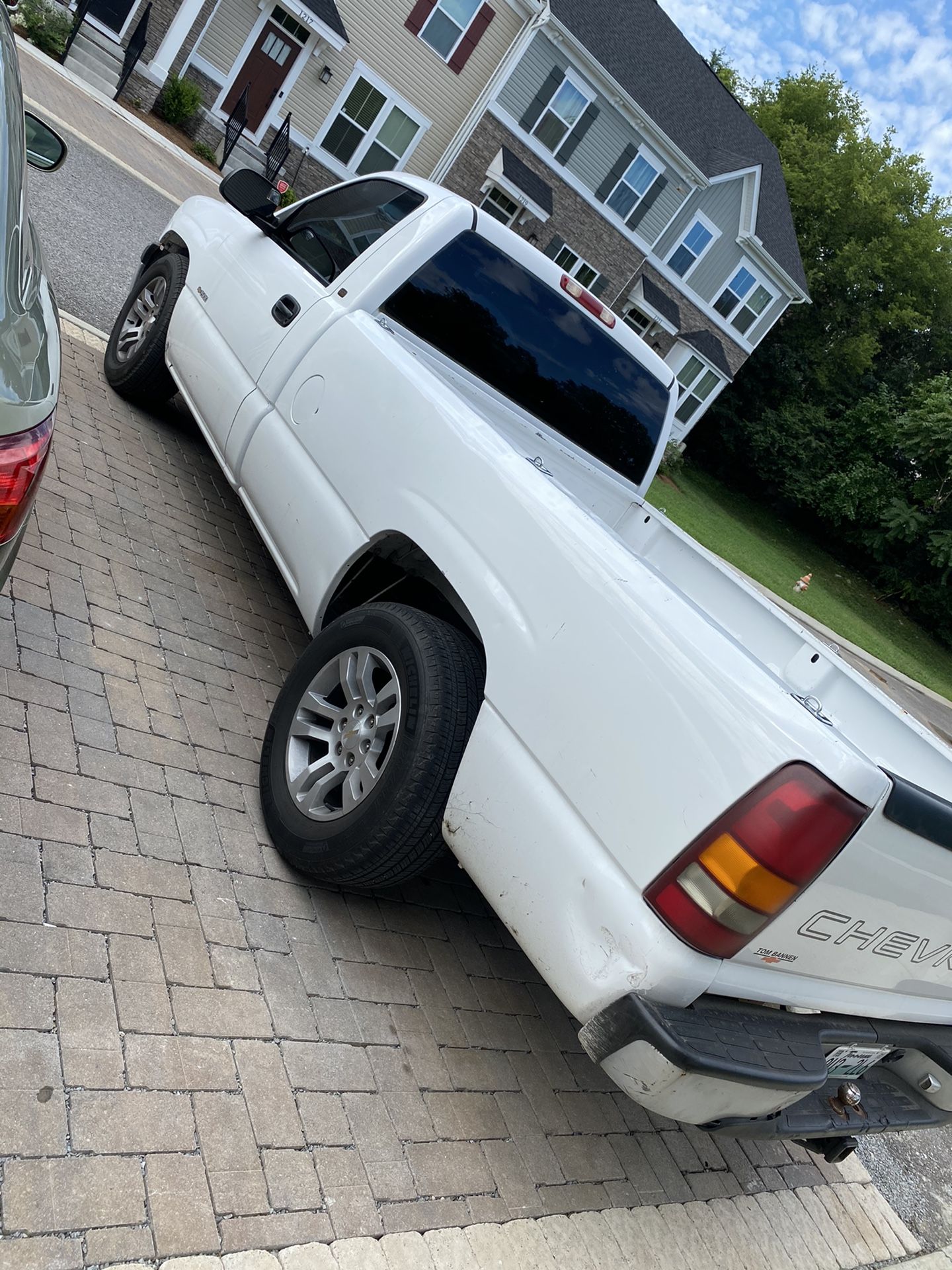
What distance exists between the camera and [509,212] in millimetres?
28719

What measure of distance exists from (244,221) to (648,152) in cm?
2683

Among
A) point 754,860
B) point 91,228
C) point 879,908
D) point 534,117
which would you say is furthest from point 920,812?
point 534,117

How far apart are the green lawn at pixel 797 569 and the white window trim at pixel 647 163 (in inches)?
328

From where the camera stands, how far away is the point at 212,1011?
2.57m

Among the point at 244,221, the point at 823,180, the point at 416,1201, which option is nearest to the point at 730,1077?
the point at 416,1201

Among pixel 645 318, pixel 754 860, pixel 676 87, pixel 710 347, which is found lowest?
pixel 754 860

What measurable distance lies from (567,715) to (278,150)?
2738cm

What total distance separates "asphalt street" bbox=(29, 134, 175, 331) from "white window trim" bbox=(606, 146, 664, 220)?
19139 mm

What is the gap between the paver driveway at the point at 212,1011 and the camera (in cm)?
214

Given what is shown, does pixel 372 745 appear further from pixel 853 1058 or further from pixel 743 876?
pixel 853 1058

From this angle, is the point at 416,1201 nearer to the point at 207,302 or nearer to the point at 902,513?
the point at 207,302

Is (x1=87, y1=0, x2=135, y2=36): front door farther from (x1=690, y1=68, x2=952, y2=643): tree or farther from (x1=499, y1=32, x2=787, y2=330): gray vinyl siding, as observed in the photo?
(x1=690, y1=68, x2=952, y2=643): tree

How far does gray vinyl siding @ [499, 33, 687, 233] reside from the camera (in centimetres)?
2623

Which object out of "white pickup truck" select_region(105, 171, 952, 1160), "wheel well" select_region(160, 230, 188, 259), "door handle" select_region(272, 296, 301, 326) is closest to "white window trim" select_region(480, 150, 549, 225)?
"wheel well" select_region(160, 230, 188, 259)
